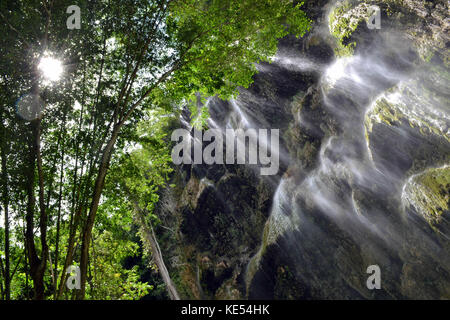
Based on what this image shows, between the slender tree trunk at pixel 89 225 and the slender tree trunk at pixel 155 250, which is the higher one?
the slender tree trunk at pixel 89 225


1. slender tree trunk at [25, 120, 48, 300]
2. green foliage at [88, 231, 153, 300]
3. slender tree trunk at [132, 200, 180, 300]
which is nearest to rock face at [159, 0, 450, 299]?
slender tree trunk at [132, 200, 180, 300]

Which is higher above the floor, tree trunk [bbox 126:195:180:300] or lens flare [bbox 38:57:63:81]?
lens flare [bbox 38:57:63:81]

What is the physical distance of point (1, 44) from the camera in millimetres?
4270

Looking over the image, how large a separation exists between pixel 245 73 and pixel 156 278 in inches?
609

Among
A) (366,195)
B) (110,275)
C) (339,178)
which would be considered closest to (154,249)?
(110,275)

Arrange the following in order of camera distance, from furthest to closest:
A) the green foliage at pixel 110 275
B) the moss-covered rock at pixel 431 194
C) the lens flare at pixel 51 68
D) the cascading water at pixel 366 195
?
the green foliage at pixel 110 275
the cascading water at pixel 366 195
the moss-covered rock at pixel 431 194
the lens flare at pixel 51 68

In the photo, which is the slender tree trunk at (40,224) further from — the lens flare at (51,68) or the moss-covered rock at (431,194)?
the moss-covered rock at (431,194)

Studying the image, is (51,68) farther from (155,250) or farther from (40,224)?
(155,250)

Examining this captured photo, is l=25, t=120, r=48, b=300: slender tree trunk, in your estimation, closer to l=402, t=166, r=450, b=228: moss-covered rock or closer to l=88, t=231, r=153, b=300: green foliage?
l=88, t=231, r=153, b=300: green foliage

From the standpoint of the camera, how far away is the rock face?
21.3ft

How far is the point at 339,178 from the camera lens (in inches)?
355

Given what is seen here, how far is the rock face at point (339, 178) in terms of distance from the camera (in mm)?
6504

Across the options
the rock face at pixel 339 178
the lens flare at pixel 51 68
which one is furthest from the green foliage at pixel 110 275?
the lens flare at pixel 51 68

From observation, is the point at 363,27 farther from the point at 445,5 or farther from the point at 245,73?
the point at 245,73
